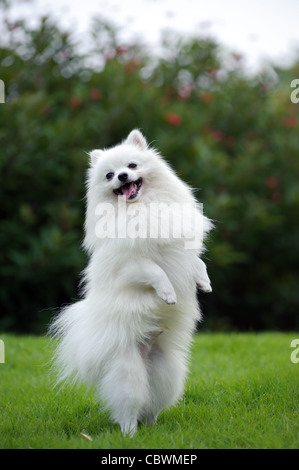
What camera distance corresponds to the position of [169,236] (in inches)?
150

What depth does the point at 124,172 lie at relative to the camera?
3.85m

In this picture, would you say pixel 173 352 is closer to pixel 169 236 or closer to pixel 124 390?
pixel 124 390

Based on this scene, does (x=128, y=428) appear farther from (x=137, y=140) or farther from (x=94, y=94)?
(x=94, y=94)

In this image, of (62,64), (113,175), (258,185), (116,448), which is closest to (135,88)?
(62,64)

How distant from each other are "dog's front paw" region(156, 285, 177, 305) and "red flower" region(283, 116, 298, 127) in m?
6.92

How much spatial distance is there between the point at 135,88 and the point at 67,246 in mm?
2571

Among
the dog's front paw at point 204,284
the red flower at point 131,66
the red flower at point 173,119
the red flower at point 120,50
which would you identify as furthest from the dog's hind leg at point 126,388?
the red flower at point 120,50

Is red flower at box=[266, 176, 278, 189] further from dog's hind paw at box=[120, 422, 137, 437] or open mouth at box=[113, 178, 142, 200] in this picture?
dog's hind paw at box=[120, 422, 137, 437]

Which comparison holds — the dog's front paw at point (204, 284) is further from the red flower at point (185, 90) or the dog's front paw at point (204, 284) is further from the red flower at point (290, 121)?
the red flower at point (290, 121)

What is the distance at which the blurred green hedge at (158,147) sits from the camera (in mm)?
7773

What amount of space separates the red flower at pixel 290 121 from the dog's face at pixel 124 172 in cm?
632

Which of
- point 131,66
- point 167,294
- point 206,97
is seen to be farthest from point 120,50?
point 167,294

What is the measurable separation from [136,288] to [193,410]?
1.05 m

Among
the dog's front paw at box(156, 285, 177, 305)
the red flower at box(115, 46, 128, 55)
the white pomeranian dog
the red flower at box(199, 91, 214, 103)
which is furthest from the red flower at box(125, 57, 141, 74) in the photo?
the dog's front paw at box(156, 285, 177, 305)
